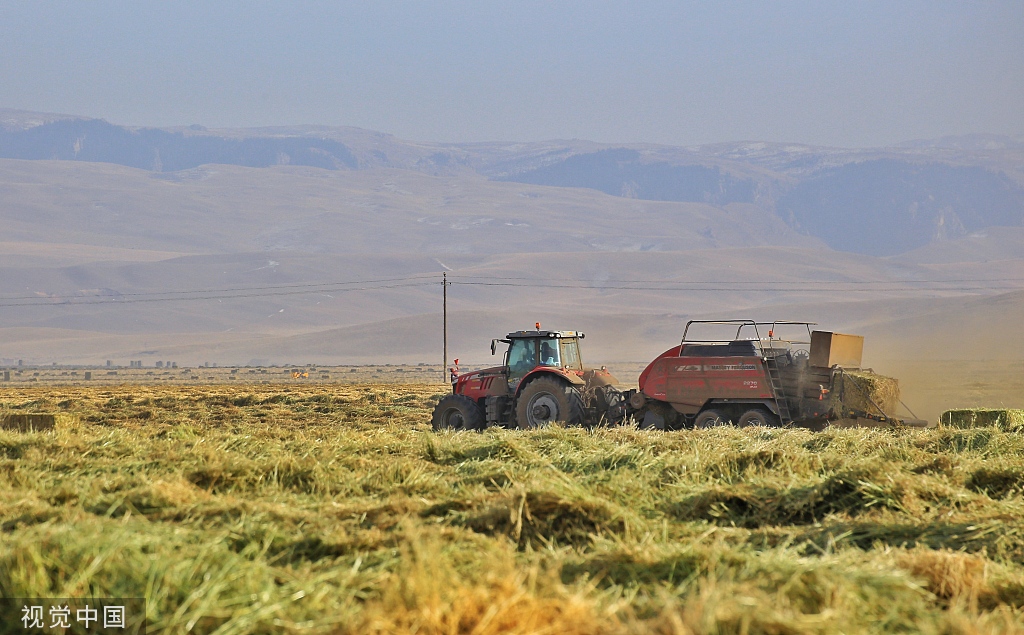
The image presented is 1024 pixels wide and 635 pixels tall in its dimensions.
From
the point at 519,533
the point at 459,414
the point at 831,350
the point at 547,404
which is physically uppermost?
the point at 831,350

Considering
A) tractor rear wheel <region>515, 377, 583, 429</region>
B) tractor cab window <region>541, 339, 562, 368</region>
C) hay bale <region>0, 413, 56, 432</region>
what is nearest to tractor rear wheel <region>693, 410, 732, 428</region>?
tractor rear wheel <region>515, 377, 583, 429</region>

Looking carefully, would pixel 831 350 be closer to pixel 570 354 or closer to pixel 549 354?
pixel 570 354

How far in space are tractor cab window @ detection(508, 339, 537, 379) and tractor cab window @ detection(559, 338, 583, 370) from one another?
0.55 metres

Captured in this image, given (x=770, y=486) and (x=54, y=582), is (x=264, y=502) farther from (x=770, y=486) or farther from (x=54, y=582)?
(x=770, y=486)

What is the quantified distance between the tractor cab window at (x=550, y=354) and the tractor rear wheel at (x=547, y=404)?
681 mm

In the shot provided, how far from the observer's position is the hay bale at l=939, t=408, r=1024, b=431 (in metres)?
15.8

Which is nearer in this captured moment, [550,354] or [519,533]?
[519,533]

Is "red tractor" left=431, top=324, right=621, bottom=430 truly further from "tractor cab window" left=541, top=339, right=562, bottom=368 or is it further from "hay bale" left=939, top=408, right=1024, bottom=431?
"hay bale" left=939, top=408, right=1024, bottom=431

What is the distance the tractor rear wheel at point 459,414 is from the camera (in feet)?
65.2

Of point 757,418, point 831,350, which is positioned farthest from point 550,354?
point 831,350

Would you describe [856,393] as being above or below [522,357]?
below

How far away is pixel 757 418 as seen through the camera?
18.7 meters

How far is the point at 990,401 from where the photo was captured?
36500 mm

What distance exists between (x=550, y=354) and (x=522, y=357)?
0.57 meters
